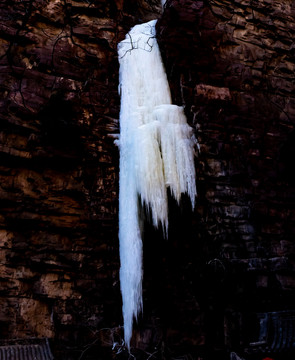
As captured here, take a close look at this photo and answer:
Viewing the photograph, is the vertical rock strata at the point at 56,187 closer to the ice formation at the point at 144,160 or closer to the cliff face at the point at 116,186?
the cliff face at the point at 116,186

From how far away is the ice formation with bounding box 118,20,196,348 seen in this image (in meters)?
4.24

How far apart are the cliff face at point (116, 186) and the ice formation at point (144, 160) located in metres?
0.15

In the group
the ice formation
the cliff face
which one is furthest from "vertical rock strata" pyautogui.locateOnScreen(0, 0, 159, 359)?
the ice formation

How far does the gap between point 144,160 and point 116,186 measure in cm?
57

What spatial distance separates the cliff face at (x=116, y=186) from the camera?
4.11m

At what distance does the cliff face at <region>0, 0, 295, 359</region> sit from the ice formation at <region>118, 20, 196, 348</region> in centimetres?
15

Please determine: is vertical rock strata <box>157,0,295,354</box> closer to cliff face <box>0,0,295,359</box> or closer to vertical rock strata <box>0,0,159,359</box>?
cliff face <box>0,0,295,359</box>

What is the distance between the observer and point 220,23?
5.88 metres

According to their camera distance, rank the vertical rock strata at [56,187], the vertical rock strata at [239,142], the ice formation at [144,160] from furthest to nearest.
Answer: the vertical rock strata at [239,142] → the ice formation at [144,160] → the vertical rock strata at [56,187]

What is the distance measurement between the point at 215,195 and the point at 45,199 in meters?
2.26

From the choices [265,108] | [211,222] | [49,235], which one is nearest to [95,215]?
[49,235]

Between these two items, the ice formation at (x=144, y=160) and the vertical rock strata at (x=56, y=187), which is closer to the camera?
the vertical rock strata at (x=56, y=187)

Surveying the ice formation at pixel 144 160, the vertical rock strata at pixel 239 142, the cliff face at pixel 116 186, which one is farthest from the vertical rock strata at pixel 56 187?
the vertical rock strata at pixel 239 142

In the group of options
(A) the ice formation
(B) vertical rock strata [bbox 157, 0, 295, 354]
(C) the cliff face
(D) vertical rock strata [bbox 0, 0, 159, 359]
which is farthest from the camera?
(B) vertical rock strata [bbox 157, 0, 295, 354]
